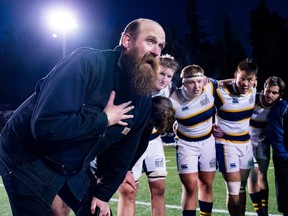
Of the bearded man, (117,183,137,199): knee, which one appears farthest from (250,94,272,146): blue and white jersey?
the bearded man

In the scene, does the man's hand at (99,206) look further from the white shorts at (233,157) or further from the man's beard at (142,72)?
the white shorts at (233,157)

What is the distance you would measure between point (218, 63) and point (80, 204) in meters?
37.8

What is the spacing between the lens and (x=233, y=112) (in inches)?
211

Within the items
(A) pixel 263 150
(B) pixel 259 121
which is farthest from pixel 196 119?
(A) pixel 263 150

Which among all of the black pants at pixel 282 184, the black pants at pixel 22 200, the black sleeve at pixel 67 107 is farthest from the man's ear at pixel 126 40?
the black pants at pixel 282 184

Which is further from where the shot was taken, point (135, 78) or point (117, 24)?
point (117, 24)

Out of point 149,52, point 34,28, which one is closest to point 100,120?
point 149,52

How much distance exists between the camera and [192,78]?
4938 millimetres

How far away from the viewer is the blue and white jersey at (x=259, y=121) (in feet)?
18.9

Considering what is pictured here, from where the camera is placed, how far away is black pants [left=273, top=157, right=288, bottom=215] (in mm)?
5098

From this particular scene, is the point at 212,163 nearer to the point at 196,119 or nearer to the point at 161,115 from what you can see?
the point at 196,119

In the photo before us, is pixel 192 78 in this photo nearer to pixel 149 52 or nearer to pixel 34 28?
pixel 149 52

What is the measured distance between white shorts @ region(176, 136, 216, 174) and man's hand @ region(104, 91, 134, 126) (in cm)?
247

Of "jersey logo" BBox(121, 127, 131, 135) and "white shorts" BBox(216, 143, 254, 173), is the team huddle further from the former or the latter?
"white shorts" BBox(216, 143, 254, 173)
